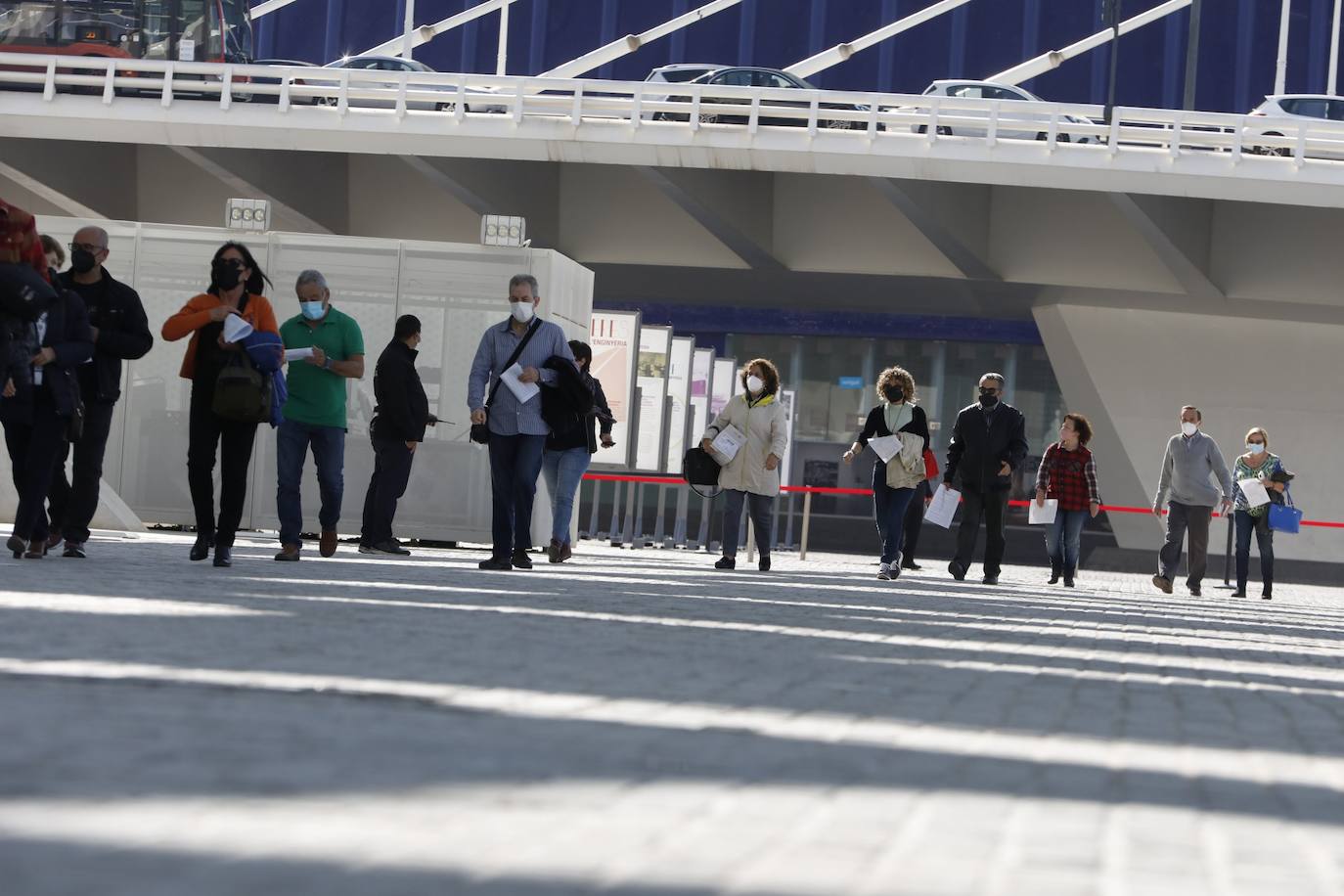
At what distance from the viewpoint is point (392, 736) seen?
4.83 metres

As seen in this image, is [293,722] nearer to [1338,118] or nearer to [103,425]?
[103,425]

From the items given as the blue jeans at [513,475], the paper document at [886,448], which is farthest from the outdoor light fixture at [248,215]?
the blue jeans at [513,475]

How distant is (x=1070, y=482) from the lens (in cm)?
2069

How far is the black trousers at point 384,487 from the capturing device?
1653 centimetres

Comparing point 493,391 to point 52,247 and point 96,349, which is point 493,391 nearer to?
point 96,349

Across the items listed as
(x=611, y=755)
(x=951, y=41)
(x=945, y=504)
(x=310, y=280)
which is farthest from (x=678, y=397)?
(x=951, y=41)

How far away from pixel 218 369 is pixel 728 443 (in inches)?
272

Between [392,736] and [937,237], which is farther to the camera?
[937,237]

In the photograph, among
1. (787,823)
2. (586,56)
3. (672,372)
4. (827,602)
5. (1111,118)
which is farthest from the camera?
(586,56)

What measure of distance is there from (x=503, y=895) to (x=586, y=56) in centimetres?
4933

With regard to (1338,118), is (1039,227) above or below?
below

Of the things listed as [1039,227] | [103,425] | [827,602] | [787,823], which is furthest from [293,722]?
[1039,227]

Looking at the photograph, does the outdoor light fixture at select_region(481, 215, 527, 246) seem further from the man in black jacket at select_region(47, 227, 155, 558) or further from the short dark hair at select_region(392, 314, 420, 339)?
the man in black jacket at select_region(47, 227, 155, 558)

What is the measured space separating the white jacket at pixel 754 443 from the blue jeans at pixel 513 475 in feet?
12.6
